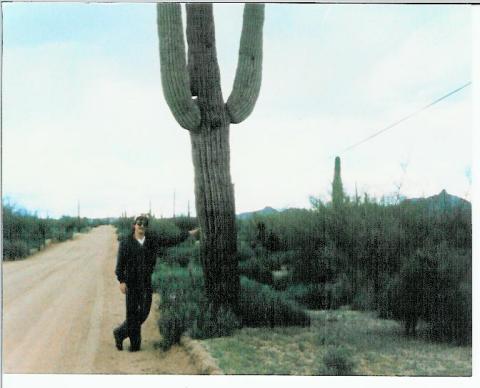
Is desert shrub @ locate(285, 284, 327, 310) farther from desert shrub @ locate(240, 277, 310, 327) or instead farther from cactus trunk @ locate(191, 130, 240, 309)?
cactus trunk @ locate(191, 130, 240, 309)

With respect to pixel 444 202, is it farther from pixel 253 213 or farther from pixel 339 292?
pixel 253 213

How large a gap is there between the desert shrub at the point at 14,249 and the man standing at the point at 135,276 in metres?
1.05

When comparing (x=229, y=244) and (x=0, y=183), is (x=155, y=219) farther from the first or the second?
(x=0, y=183)

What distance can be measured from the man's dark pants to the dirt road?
0.26ft

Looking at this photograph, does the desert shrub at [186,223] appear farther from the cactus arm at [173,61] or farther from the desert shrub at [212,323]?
the cactus arm at [173,61]

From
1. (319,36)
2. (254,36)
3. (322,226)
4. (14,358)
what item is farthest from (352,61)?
(14,358)

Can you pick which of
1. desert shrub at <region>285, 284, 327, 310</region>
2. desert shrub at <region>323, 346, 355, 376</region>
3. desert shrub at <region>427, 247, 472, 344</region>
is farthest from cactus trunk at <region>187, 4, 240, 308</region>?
desert shrub at <region>427, 247, 472, 344</region>

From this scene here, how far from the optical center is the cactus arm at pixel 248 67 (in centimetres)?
1045

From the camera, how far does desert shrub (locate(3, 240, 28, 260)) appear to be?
10328 millimetres

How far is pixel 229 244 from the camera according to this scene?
419 inches

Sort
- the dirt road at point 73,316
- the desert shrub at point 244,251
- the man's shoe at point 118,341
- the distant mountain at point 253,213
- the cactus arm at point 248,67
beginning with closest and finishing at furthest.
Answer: the dirt road at point 73,316 < the man's shoe at point 118,341 < the cactus arm at point 248,67 < the distant mountain at point 253,213 < the desert shrub at point 244,251

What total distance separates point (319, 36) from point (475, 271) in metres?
3.09

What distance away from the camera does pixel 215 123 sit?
10586mm

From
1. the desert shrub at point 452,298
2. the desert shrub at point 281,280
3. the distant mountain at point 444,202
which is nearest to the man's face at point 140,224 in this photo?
the desert shrub at point 281,280
